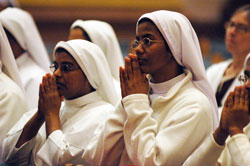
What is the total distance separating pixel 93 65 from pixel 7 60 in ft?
3.10

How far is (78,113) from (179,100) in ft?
3.26

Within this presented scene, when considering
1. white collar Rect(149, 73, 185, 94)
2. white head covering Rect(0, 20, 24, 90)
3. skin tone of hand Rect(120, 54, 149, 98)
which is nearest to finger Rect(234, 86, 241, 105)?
white collar Rect(149, 73, 185, 94)

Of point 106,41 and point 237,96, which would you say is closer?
point 237,96

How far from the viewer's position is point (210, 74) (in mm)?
7078

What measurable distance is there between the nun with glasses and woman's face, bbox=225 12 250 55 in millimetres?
2566

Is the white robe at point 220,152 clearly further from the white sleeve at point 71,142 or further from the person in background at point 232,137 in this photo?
the white sleeve at point 71,142

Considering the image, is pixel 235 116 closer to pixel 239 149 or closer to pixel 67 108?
pixel 239 149

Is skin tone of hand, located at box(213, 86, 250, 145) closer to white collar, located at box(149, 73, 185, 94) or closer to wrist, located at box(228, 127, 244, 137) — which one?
wrist, located at box(228, 127, 244, 137)

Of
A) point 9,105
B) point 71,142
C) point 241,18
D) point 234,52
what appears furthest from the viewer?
point 241,18

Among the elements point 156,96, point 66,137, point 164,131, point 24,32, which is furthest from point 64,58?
point 24,32

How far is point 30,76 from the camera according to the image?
6.10 m

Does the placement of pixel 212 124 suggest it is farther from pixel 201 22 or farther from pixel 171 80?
pixel 201 22

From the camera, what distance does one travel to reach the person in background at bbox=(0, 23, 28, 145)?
4715 millimetres

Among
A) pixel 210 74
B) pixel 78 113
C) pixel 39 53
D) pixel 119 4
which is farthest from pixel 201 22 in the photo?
pixel 78 113
